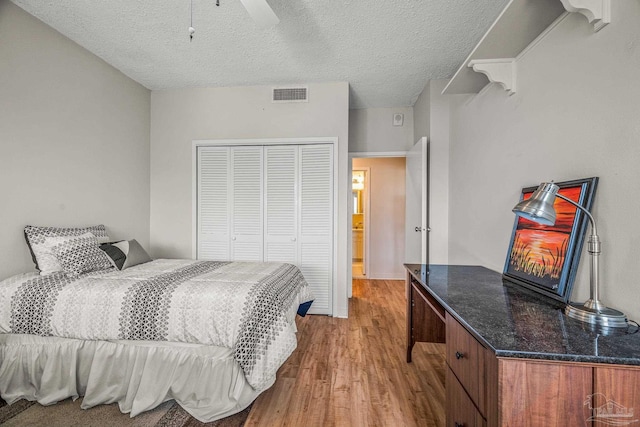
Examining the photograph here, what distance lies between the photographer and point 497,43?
1595 millimetres

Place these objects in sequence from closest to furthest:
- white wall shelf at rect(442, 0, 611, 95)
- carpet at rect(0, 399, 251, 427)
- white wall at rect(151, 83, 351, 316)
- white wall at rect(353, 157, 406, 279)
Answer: white wall shelf at rect(442, 0, 611, 95) < carpet at rect(0, 399, 251, 427) < white wall at rect(151, 83, 351, 316) < white wall at rect(353, 157, 406, 279)

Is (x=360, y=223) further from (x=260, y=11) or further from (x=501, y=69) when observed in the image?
(x=260, y=11)

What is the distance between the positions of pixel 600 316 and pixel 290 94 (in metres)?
3.21

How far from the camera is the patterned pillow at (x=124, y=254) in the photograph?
2.27 metres

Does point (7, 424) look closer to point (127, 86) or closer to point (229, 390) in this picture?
point (229, 390)

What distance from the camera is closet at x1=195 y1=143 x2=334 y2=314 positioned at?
326 centimetres

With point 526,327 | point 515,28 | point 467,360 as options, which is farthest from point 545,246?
point 515,28

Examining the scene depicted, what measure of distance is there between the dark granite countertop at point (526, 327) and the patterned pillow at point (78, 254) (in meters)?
2.40

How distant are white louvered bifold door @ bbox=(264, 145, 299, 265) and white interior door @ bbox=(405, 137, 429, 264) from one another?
56.2 inches

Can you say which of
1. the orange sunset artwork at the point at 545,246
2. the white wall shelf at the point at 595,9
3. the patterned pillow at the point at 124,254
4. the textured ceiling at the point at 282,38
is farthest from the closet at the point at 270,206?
the white wall shelf at the point at 595,9

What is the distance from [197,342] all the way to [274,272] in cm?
75

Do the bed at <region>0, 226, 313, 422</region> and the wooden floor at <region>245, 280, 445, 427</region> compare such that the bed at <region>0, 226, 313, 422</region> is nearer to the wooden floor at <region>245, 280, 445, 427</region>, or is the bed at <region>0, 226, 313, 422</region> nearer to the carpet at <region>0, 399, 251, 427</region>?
the carpet at <region>0, 399, 251, 427</region>

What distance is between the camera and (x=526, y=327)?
0.95m

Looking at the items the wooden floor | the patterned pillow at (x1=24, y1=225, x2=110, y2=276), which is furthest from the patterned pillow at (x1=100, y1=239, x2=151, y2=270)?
the wooden floor
